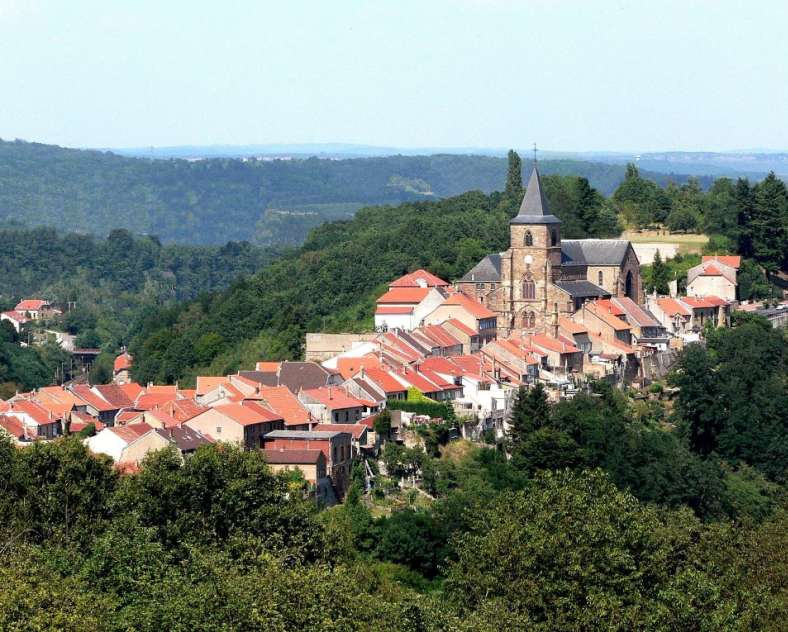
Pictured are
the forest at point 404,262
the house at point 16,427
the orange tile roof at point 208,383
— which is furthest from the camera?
the forest at point 404,262

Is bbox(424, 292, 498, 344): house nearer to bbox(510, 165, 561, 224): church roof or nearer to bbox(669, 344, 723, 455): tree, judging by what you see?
bbox(510, 165, 561, 224): church roof

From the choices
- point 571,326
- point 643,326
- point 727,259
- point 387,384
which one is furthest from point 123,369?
point 387,384

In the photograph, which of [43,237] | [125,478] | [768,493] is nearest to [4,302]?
[43,237]

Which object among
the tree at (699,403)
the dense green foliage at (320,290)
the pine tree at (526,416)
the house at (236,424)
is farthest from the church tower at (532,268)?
the house at (236,424)

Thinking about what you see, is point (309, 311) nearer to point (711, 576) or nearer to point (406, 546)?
point (406, 546)

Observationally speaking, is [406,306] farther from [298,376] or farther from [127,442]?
[127,442]

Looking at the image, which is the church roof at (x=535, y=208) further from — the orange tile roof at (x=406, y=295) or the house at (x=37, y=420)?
the house at (x=37, y=420)

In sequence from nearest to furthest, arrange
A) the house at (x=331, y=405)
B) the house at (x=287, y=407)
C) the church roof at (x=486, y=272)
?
the house at (x=287, y=407) < the house at (x=331, y=405) < the church roof at (x=486, y=272)
